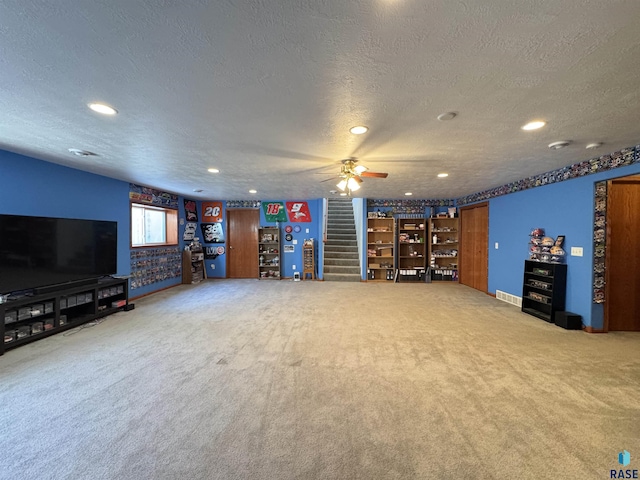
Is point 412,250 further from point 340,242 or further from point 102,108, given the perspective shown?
point 102,108

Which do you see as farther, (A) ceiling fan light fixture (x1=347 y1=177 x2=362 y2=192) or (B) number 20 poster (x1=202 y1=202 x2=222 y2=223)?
(B) number 20 poster (x1=202 y1=202 x2=222 y2=223)

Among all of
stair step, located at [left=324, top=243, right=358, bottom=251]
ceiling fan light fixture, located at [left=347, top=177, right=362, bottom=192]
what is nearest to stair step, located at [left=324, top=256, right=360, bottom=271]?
stair step, located at [left=324, top=243, right=358, bottom=251]

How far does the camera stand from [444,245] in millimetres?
7645

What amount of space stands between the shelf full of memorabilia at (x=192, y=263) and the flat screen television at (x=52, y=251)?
2743 mm

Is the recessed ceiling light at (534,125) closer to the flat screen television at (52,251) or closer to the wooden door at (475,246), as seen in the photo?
the wooden door at (475,246)

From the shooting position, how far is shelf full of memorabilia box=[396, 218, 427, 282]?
7.57 metres

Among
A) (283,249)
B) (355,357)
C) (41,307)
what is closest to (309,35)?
(355,357)

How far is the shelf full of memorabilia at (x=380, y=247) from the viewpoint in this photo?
766 cm

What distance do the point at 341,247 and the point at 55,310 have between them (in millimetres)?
6669

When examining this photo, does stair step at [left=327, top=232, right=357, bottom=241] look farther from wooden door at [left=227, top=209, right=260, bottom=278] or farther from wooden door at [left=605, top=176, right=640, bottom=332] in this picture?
wooden door at [left=605, top=176, right=640, bottom=332]

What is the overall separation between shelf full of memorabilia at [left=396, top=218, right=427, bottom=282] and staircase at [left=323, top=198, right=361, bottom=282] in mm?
1342

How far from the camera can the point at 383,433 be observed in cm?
180

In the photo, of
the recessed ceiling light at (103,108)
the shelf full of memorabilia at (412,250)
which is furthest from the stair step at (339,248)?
the recessed ceiling light at (103,108)

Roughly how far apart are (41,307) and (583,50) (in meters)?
5.85
